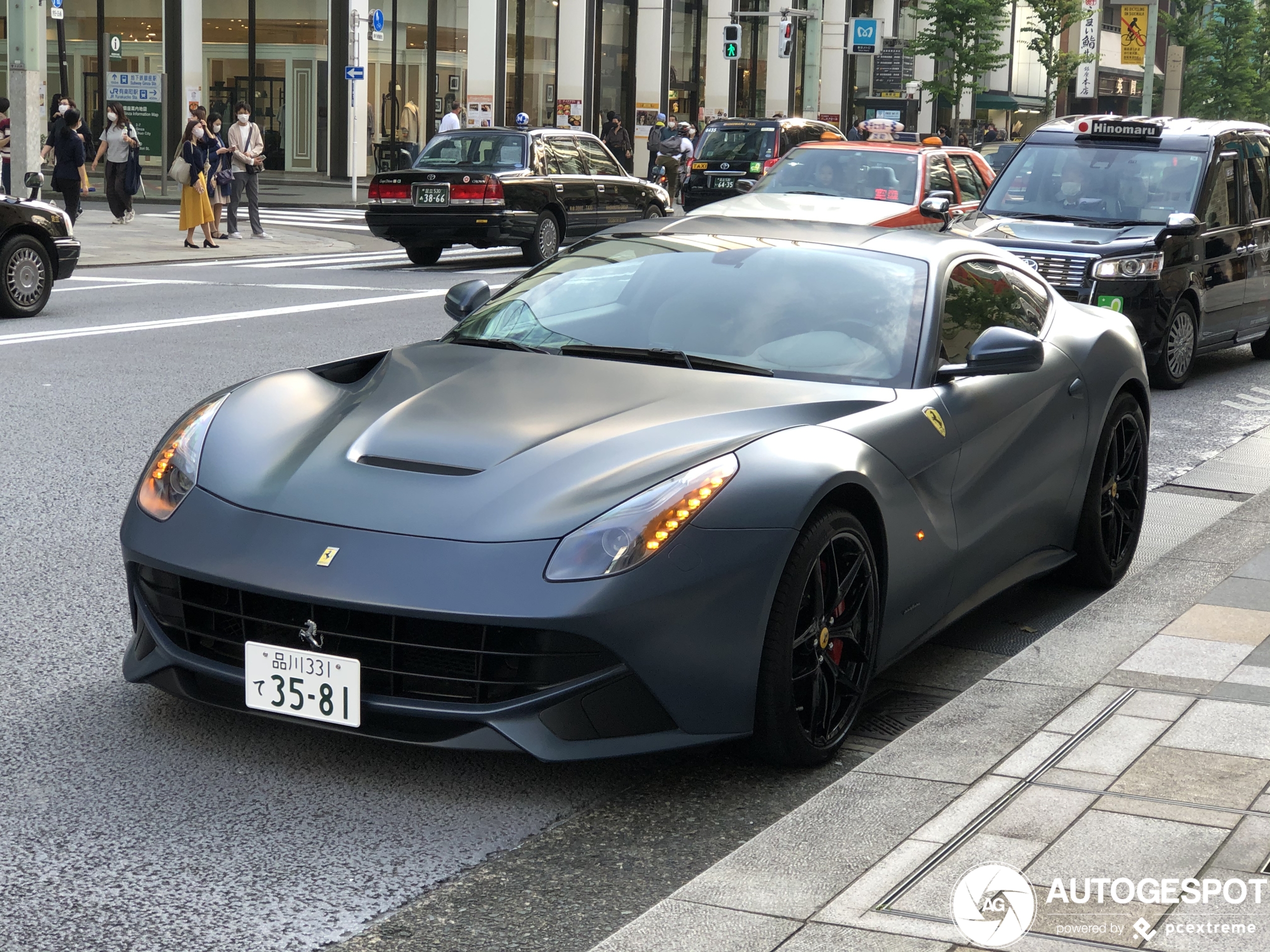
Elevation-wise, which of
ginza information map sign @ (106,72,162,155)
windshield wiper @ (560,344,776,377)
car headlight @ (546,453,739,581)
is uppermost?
ginza information map sign @ (106,72,162,155)

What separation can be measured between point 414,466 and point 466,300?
5.94 ft

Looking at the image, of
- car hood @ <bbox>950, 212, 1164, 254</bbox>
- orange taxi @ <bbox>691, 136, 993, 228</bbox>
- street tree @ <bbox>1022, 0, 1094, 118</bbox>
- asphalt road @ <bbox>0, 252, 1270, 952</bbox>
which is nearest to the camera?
asphalt road @ <bbox>0, 252, 1270, 952</bbox>

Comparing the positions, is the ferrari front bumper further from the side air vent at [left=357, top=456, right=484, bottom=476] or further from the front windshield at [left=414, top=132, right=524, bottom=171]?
the front windshield at [left=414, top=132, right=524, bottom=171]

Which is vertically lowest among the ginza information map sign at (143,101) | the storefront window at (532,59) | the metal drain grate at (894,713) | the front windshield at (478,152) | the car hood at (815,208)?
the metal drain grate at (894,713)

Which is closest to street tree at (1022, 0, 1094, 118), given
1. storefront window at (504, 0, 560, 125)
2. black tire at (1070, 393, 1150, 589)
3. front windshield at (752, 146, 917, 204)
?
storefront window at (504, 0, 560, 125)

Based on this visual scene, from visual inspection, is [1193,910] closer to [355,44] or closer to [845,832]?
[845,832]

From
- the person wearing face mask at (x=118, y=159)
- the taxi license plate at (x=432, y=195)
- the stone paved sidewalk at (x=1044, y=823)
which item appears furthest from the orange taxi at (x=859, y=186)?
the person wearing face mask at (x=118, y=159)

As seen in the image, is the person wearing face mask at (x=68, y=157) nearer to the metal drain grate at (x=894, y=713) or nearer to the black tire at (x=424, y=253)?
the black tire at (x=424, y=253)

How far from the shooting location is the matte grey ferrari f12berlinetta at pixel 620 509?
379 centimetres

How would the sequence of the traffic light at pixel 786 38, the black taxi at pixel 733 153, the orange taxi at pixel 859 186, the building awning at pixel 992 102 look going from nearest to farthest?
1. the orange taxi at pixel 859 186
2. the black taxi at pixel 733 153
3. the traffic light at pixel 786 38
4. the building awning at pixel 992 102

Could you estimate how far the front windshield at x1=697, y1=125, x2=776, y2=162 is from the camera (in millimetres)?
27375

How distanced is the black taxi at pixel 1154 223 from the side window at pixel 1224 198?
1 centimetres

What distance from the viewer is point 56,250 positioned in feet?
47.1

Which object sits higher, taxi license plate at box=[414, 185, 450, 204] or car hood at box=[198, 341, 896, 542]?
taxi license plate at box=[414, 185, 450, 204]
